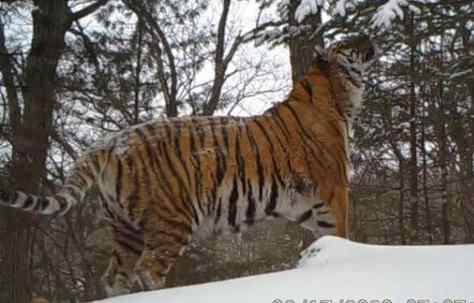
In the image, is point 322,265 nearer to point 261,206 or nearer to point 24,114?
point 261,206

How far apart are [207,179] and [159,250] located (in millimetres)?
650

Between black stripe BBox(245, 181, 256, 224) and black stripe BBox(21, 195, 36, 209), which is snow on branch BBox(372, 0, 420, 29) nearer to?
black stripe BBox(245, 181, 256, 224)

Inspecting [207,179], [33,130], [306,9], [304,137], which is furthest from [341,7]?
[33,130]

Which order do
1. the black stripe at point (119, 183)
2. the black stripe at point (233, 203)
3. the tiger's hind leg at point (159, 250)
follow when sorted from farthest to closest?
1. the black stripe at point (233, 203)
2. the black stripe at point (119, 183)
3. the tiger's hind leg at point (159, 250)

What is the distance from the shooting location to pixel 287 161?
4.68 metres

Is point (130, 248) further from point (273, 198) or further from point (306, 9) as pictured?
point (306, 9)

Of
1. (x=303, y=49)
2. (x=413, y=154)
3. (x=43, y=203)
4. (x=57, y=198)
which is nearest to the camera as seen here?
(x=43, y=203)

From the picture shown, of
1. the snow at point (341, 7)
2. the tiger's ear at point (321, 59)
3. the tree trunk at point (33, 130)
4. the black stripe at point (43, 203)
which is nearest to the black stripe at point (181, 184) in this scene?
the black stripe at point (43, 203)

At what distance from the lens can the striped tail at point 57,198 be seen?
3.50 meters

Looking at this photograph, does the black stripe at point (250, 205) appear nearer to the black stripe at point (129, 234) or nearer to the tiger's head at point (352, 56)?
the black stripe at point (129, 234)

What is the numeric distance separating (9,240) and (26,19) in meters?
3.36

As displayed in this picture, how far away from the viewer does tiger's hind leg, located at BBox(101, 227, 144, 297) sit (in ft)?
13.9

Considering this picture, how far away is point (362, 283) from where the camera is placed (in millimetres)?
2465

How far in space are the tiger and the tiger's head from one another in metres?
0.11
